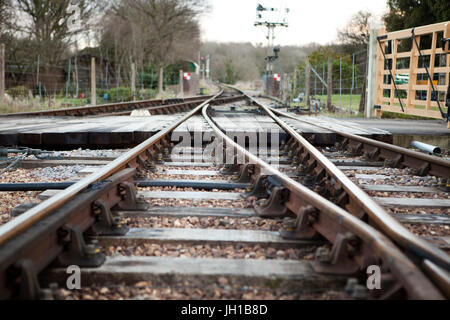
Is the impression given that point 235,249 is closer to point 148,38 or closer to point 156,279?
point 156,279

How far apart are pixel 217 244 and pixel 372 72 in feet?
32.1

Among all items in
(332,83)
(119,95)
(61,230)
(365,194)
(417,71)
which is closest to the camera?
(61,230)

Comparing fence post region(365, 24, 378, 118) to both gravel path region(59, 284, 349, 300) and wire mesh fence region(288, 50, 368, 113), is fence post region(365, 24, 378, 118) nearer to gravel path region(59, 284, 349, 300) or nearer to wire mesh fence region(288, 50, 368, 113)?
A: wire mesh fence region(288, 50, 368, 113)

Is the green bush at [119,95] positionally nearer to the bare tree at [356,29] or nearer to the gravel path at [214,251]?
the gravel path at [214,251]

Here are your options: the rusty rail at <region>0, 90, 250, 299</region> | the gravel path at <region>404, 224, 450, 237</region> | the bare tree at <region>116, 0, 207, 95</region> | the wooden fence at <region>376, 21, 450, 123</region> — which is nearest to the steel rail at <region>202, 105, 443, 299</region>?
the gravel path at <region>404, 224, 450, 237</region>

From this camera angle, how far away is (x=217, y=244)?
81.7 inches

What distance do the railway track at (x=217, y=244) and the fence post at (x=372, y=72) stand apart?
26.8 feet

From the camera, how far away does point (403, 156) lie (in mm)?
4273

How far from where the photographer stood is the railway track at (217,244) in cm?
149

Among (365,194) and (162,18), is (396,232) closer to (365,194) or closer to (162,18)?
(365,194)

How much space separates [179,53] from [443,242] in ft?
121

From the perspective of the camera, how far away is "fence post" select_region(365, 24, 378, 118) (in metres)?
10.6

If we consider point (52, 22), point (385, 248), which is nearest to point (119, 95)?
point (52, 22)

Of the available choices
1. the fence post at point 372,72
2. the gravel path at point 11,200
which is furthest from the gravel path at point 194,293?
the fence post at point 372,72
